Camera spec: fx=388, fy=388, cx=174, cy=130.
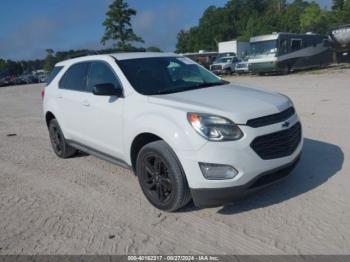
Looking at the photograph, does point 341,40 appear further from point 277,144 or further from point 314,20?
point 314,20

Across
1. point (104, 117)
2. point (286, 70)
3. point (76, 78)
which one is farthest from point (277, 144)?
point (286, 70)

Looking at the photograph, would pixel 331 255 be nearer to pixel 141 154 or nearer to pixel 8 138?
pixel 141 154

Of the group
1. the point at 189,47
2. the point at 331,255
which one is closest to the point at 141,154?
the point at 331,255

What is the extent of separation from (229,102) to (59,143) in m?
3.86

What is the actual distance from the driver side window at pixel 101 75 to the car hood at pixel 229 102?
878mm

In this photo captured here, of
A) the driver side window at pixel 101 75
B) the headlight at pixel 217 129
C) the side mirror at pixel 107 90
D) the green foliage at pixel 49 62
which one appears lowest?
the green foliage at pixel 49 62

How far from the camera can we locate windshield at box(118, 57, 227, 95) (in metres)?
4.87

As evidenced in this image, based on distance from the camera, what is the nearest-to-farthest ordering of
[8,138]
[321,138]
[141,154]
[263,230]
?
[263,230]
[141,154]
[321,138]
[8,138]

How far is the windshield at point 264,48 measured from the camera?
25759mm

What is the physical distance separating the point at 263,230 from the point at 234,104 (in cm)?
132

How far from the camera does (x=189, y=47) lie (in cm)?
9906

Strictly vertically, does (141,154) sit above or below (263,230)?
above

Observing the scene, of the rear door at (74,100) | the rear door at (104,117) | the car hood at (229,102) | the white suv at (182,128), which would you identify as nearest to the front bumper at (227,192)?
the white suv at (182,128)

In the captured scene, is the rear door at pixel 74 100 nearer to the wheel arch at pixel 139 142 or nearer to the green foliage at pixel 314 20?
the wheel arch at pixel 139 142
